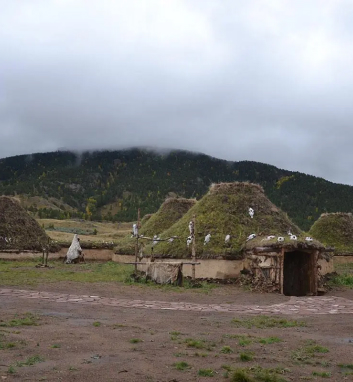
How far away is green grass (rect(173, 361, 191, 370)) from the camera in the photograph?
6.00m

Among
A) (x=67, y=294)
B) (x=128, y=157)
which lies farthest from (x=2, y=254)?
(x=128, y=157)

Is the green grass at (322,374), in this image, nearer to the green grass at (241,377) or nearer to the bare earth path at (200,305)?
the green grass at (241,377)

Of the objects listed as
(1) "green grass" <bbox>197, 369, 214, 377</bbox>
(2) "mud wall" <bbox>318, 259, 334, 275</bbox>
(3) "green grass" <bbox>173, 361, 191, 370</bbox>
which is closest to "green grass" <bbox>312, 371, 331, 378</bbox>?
(1) "green grass" <bbox>197, 369, 214, 377</bbox>

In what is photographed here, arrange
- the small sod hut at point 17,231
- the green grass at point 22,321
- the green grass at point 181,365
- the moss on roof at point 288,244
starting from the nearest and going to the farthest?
the green grass at point 181,365 < the green grass at point 22,321 < the moss on roof at point 288,244 < the small sod hut at point 17,231

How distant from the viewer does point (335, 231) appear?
108 feet

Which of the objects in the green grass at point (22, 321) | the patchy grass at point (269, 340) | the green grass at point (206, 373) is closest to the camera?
the green grass at point (206, 373)

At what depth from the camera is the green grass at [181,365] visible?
600 cm

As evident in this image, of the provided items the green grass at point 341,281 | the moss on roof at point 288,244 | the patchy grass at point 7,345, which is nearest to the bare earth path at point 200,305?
the moss on roof at point 288,244

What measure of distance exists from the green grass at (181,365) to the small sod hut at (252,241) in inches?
413

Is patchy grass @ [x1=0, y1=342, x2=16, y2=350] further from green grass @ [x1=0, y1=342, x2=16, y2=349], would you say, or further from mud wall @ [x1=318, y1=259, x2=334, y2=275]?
mud wall @ [x1=318, y1=259, x2=334, y2=275]

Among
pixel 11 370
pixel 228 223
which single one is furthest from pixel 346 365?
pixel 228 223

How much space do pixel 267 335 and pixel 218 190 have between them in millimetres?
14031

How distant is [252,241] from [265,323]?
7.95 meters

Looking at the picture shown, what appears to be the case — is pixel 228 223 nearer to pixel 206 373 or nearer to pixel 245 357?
pixel 245 357
